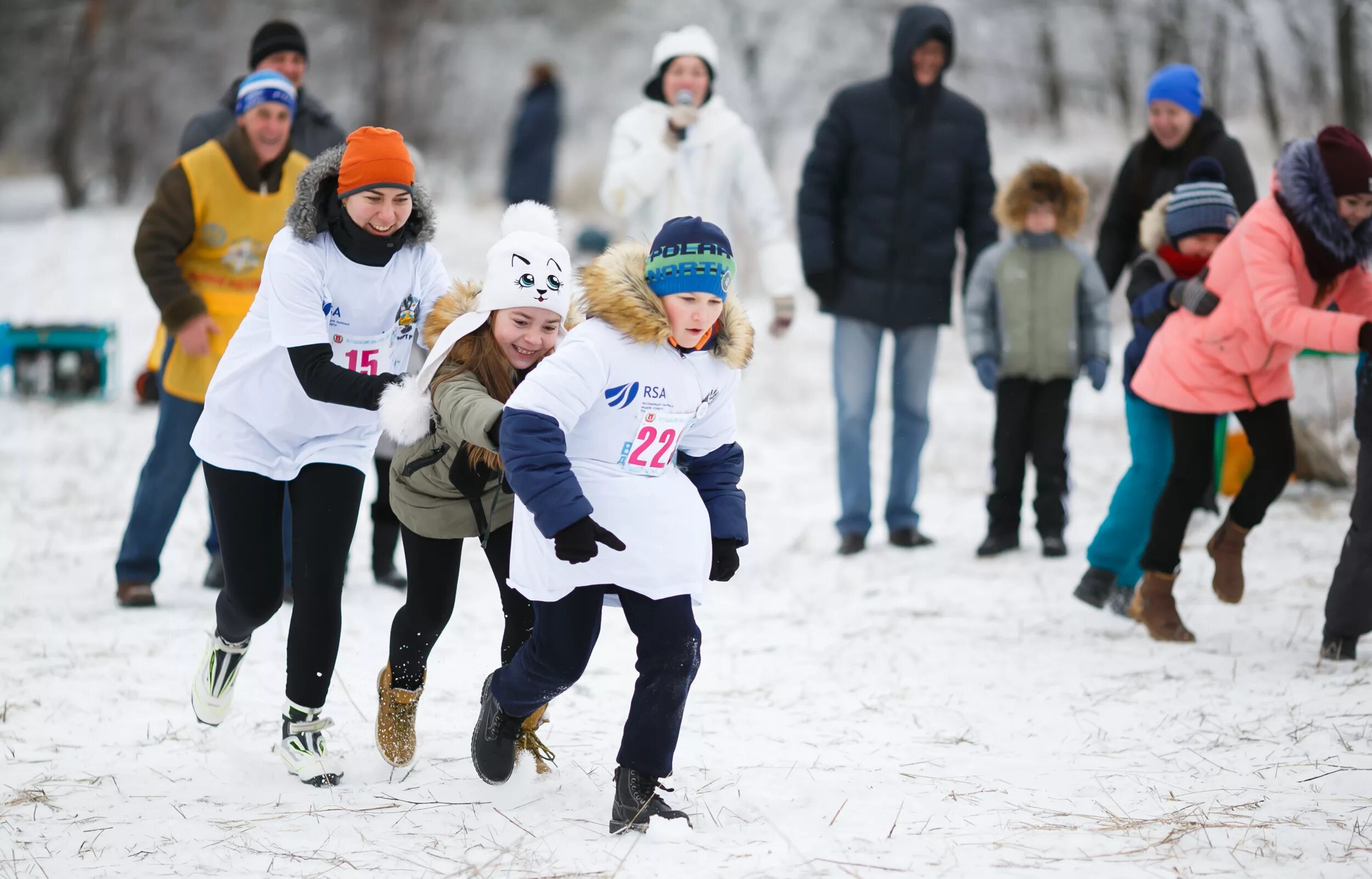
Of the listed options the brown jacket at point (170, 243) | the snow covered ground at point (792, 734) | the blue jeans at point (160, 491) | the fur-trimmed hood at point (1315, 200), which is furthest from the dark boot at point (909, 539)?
the brown jacket at point (170, 243)

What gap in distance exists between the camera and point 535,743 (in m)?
3.60

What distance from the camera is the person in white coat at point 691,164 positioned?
20.7 ft

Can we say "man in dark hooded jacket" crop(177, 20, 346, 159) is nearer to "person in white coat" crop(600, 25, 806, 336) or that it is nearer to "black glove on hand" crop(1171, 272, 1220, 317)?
"person in white coat" crop(600, 25, 806, 336)

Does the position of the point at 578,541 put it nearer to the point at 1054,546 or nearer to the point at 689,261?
the point at 689,261

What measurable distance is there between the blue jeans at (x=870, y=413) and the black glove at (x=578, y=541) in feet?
12.9

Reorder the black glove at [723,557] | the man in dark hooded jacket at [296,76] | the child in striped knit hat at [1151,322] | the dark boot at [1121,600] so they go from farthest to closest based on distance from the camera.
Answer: the man in dark hooded jacket at [296,76] → the dark boot at [1121,600] → the child in striped knit hat at [1151,322] → the black glove at [723,557]

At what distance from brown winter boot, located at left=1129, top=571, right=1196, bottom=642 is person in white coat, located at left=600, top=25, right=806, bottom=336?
213 cm

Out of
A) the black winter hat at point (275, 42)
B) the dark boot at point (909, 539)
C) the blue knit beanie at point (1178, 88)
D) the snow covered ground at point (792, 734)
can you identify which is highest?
the black winter hat at point (275, 42)

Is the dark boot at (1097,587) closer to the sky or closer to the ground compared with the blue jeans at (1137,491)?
closer to the ground

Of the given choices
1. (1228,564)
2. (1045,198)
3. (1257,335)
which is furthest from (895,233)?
(1228,564)

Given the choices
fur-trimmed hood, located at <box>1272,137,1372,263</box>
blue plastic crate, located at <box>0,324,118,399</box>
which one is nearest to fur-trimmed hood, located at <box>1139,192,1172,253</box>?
fur-trimmed hood, located at <box>1272,137,1372,263</box>

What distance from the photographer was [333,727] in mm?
4039

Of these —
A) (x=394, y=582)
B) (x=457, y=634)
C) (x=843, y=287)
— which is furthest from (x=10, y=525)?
(x=843, y=287)

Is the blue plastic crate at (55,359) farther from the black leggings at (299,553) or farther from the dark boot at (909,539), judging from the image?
the black leggings at (299,553)
